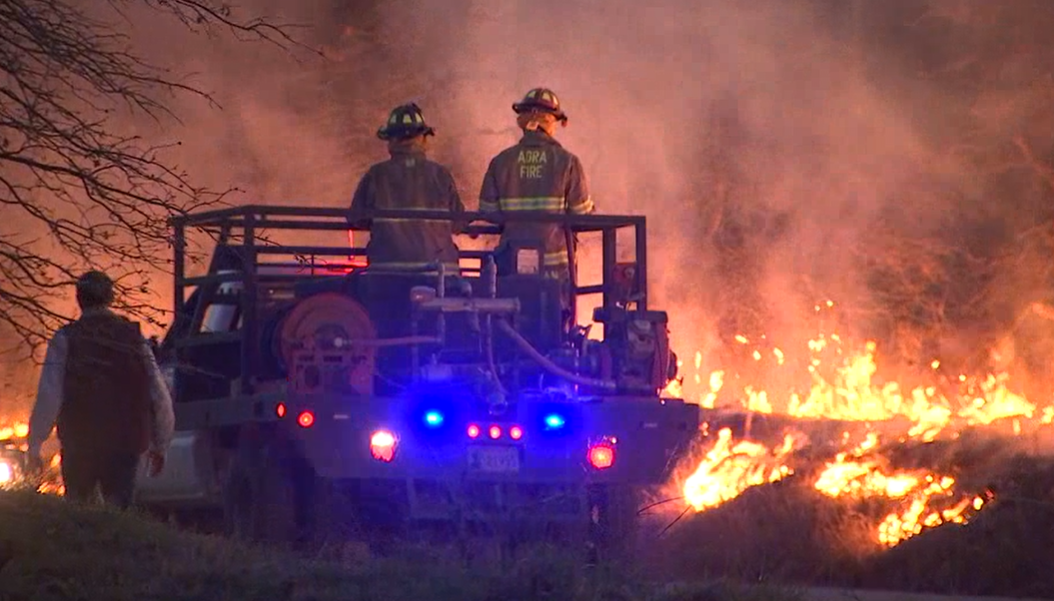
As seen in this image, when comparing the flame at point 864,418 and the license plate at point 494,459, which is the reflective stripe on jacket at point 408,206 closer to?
the license plate at point 494,459

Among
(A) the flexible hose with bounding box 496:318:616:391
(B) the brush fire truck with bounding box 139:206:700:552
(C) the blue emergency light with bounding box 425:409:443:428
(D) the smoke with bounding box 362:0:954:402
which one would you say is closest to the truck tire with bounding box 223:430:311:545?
(B) the brush fire truck with bounding box 139:206:700:552

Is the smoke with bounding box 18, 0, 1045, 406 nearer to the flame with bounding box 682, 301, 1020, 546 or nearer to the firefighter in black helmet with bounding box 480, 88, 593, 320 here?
the flame with bounding box 682, 301, 1020, 546

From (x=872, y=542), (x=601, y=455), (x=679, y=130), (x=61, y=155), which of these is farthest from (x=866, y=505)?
Answer: (x=679, y=130)

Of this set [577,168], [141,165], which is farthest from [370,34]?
[141,165]

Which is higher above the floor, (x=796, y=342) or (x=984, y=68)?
(x=984, y=68)

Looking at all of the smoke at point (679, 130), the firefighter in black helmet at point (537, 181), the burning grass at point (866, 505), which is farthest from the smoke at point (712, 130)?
the firefighter in black helmet at point (537, 181)

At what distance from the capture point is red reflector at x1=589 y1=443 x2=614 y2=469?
12.0 metres

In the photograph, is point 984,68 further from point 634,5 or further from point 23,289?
point 23,289

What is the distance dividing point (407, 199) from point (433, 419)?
2.20 m

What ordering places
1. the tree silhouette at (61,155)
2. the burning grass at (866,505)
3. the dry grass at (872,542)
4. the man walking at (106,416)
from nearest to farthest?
the tree silhouette at (61,155), the man walking at (106,416), the dry grass at (872,542), the burning grass at (866,505)

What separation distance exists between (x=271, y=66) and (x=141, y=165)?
51.8 feet

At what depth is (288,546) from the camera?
1168 centimetres

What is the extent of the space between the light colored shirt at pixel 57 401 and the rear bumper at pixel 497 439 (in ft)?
4.13

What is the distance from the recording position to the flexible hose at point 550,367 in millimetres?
12234
